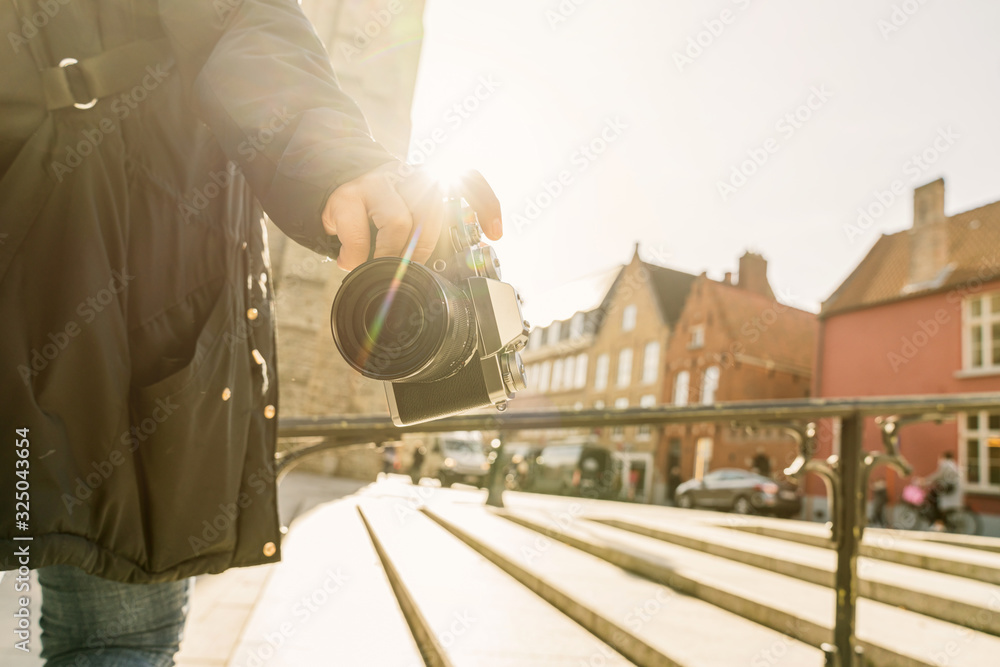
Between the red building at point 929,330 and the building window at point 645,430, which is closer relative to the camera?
the red building at point 929,330

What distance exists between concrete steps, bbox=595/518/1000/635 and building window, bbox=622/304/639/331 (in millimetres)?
27523

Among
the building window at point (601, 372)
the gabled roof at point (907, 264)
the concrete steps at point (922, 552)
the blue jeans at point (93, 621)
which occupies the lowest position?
the concrete steps at point (922, 552)

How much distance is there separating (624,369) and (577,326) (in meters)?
7.17

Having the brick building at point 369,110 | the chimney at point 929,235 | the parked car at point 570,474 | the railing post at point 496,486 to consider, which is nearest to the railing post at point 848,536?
the railing post at point 496,486

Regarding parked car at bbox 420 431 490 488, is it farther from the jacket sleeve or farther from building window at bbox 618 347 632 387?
the jacket sleeve

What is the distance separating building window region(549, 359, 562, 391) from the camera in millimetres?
39781

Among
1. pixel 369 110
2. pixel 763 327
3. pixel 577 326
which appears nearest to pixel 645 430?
pixel 763 327

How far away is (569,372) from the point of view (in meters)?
Result: 38.6

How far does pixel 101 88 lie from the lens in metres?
0.86

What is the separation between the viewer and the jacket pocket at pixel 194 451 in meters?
0.89

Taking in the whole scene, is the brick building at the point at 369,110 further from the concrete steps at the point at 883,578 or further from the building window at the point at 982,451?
the building window at the point at 982,451

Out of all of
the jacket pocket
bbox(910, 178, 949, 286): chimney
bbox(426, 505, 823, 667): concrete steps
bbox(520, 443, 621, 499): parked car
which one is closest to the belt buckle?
the jacket pocket

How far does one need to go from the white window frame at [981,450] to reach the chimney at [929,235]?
4.26 meters

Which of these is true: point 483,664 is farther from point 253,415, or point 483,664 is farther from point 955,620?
point 955,620
